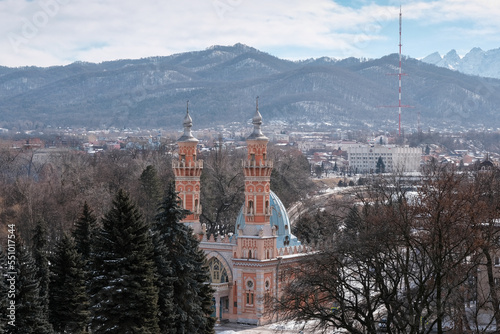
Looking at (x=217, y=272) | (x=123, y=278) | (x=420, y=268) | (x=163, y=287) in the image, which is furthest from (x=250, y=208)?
(x=420, y=268)

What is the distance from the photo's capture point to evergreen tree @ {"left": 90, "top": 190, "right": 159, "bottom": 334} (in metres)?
36.6

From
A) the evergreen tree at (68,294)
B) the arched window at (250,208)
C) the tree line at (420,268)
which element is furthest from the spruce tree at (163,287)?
the arched window at (250,208)

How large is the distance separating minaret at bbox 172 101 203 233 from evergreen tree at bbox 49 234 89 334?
13857mm

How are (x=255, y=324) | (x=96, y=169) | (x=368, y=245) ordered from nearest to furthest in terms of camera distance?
(x=368, y=245) < (x=255, y=324) < (x=96, y=169)

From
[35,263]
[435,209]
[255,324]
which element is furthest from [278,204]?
[435,209]

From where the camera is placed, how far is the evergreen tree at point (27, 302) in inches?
1516

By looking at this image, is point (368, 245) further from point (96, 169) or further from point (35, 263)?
point (96, 169)

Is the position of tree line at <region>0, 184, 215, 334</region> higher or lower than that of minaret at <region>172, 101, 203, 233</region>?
lower

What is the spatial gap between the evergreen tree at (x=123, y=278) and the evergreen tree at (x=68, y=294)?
21.1ft

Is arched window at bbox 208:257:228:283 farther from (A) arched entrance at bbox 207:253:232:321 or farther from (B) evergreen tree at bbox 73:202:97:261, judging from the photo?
(B) evergreen tree at bbox 73:202:97:261

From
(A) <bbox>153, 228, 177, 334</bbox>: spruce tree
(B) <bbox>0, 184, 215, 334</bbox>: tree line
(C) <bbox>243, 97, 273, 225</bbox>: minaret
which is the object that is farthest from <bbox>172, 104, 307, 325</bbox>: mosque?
(A) <bbox>153, 228, 177, 334</bbox>: spruce tree

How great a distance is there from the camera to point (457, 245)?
35.4m

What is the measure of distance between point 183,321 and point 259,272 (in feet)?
45.5

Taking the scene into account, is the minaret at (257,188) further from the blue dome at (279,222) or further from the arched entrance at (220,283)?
the arched entrance at (220,283)
